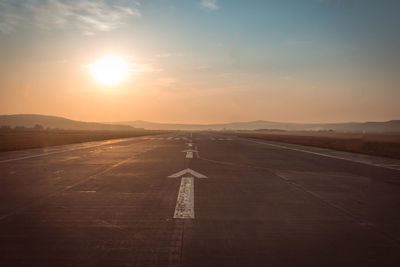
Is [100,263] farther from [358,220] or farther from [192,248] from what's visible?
[358,220]

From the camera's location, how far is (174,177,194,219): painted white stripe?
511 centimetres

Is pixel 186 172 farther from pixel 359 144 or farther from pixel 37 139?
pixel 37 139

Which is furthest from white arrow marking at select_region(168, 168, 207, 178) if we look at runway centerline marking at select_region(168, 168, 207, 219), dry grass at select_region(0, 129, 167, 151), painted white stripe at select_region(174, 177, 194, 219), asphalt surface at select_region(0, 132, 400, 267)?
dry grass at select_region(0, 129, 167, 151)

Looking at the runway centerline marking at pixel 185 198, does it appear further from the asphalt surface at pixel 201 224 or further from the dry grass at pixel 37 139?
the dry grass at pixel 37 139

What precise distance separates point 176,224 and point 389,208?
15.8ft

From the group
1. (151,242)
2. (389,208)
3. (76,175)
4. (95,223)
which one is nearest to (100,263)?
(151,242)

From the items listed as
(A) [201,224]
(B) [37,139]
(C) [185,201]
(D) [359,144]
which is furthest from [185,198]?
(B) [37,139]

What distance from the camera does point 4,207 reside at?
5520 millimetres

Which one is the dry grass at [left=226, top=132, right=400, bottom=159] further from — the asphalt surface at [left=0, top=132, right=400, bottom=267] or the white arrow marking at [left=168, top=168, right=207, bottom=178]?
the asphalt surface at [left=0, top=132, right=400, bottom=267]

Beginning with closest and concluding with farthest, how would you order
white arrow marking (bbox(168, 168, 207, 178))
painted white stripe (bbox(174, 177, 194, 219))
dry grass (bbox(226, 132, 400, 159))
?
painted white stripe (bbox(174, 177, 194, 219)), white arrow marking (bbox(168, 168, 207, 178)), dry grass (bbox(226, 132, 400, 159))

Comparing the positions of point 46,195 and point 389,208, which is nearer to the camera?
point 389,208

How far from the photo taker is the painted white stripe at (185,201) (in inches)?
201

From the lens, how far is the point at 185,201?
6.10m

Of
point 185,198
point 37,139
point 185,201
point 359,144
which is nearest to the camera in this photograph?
point 185,201
